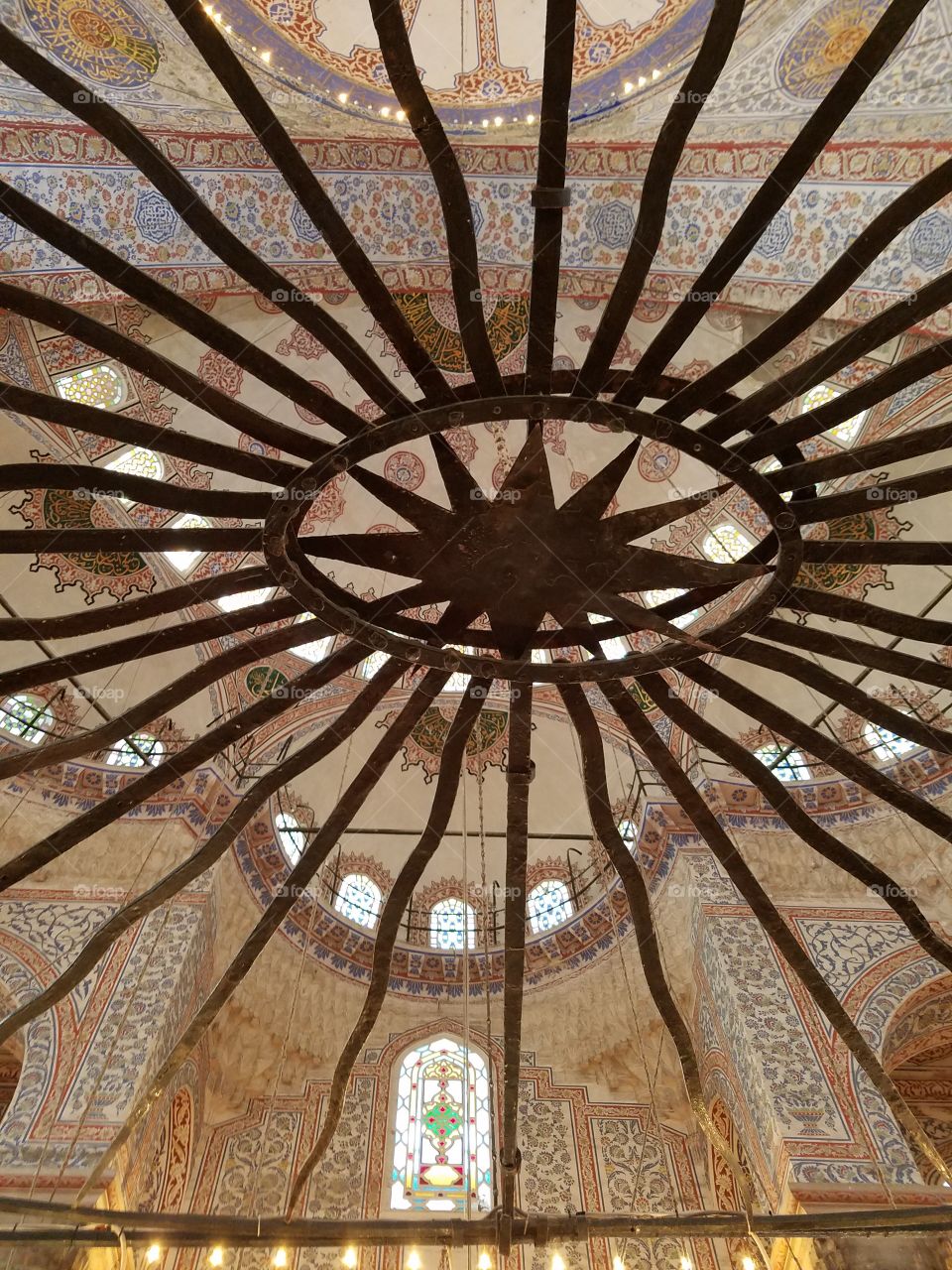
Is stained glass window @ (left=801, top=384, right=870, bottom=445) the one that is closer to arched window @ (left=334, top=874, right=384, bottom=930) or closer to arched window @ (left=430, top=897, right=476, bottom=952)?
arched window @ (left=430, top=897, right=476, bottom=952)

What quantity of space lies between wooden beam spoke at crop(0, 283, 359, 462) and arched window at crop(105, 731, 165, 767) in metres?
7.59

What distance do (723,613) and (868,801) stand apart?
2833mm

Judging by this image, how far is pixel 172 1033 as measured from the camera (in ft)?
27.6

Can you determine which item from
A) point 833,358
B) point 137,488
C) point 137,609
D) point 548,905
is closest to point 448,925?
point 548,905

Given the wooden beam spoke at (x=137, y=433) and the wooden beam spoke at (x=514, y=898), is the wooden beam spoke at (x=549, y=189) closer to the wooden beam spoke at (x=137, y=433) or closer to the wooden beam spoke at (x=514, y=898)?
the wooden beam spoke at (x=137, y=433)

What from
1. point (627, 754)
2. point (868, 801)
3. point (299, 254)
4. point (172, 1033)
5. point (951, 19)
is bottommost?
point (172, 1033)

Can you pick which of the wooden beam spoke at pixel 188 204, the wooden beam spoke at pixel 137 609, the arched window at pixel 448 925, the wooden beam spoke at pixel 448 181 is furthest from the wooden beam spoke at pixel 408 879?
the arched window at pixel 448 925

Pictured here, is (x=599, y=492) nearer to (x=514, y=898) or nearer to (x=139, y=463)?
(x=514, y=898)

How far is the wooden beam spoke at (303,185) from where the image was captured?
3.28 meters

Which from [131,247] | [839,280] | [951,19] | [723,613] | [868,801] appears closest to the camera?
[839,280]

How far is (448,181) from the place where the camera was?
3.54 meters

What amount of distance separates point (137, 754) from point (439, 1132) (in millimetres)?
5524

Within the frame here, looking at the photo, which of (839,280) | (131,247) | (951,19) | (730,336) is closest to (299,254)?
(131,247)

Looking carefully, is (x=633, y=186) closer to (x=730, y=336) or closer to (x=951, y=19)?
(x=730, y=336)
